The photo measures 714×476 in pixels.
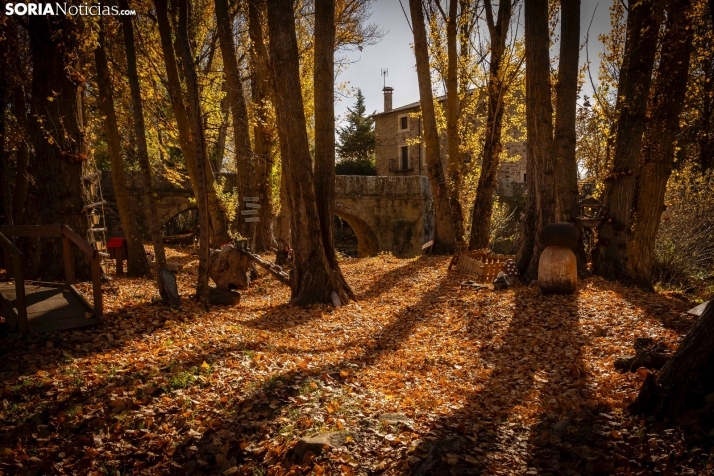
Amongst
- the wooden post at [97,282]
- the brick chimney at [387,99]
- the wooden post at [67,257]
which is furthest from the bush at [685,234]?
the brick chimney at [387,99]

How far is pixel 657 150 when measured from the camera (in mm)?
8789

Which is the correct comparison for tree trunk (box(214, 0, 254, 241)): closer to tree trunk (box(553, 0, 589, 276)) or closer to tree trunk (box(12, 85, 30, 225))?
tree trunk (box(12, 85, 30, 225))

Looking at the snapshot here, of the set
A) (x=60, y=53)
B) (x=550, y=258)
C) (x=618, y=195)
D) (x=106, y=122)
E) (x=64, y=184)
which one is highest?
(x=60, y=53)

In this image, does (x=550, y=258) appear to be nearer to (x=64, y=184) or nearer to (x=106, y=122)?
(x=64, y=184)

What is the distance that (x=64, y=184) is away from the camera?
764cm

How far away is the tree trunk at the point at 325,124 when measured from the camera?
8.34 m

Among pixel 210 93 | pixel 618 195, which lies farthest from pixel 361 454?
pixel 210 93

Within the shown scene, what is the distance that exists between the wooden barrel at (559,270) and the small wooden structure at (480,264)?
200cm

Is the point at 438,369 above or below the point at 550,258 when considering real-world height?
below

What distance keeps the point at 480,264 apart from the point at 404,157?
28.6 metres

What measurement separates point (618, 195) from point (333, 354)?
6.74 m

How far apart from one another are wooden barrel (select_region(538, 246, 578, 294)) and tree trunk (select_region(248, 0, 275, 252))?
7.57m

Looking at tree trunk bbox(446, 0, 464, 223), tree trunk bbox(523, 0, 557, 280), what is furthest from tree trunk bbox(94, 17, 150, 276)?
tree trunk bbox(523, 0, 557, 280)

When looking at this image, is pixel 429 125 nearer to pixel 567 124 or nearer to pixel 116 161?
pixel 567 124
